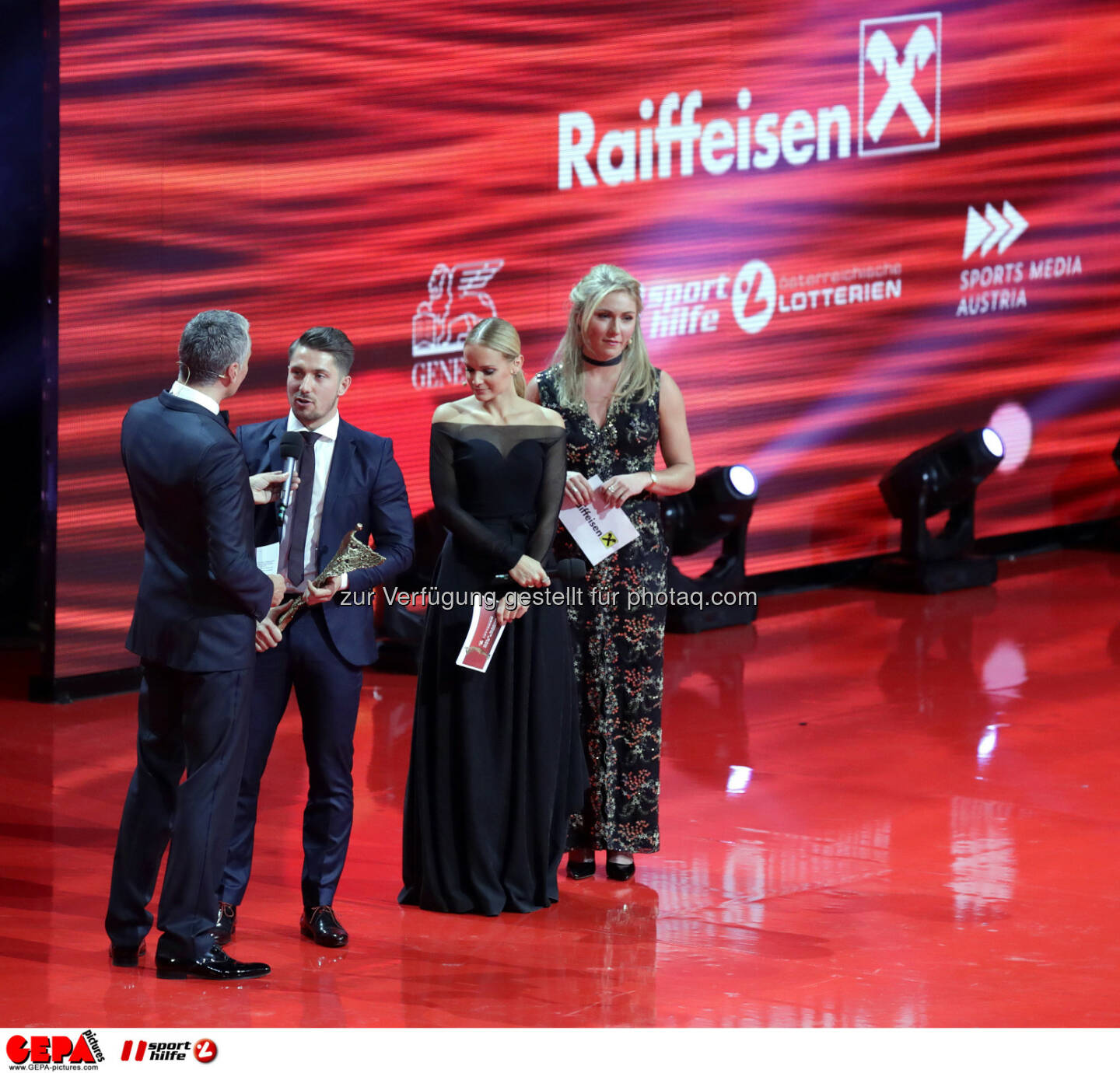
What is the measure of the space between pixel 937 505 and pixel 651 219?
2.18 m

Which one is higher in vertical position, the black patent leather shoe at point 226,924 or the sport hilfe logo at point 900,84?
the sport hilfe logo at point 900,84

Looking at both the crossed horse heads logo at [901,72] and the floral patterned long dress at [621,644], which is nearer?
the floral patterned long dress at [621,644]

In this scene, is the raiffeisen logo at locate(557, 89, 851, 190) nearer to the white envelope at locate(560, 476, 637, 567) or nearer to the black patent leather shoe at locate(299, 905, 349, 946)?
the white envelope at locate(560, 476, 637, 567)

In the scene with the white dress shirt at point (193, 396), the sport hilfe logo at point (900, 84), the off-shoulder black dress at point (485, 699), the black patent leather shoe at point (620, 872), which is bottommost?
the black patent leather shoe at point (620, 872)

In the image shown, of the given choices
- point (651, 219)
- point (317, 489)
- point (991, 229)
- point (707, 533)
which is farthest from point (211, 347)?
point (991, 229)

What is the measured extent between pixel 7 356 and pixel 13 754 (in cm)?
229

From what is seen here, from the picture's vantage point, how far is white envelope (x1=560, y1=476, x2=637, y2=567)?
15.2 ft

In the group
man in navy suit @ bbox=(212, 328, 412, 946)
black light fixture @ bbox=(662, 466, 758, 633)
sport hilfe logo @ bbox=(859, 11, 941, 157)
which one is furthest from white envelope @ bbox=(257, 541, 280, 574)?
sport hilfe logo @ bbox=(859, 11, 941, 157)

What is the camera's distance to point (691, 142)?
8.30m

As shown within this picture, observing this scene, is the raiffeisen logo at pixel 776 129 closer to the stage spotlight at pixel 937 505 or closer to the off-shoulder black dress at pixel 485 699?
the stage spotlight at pixel 937 505

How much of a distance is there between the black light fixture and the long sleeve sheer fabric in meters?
3.65

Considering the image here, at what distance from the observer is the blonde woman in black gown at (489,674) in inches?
171
